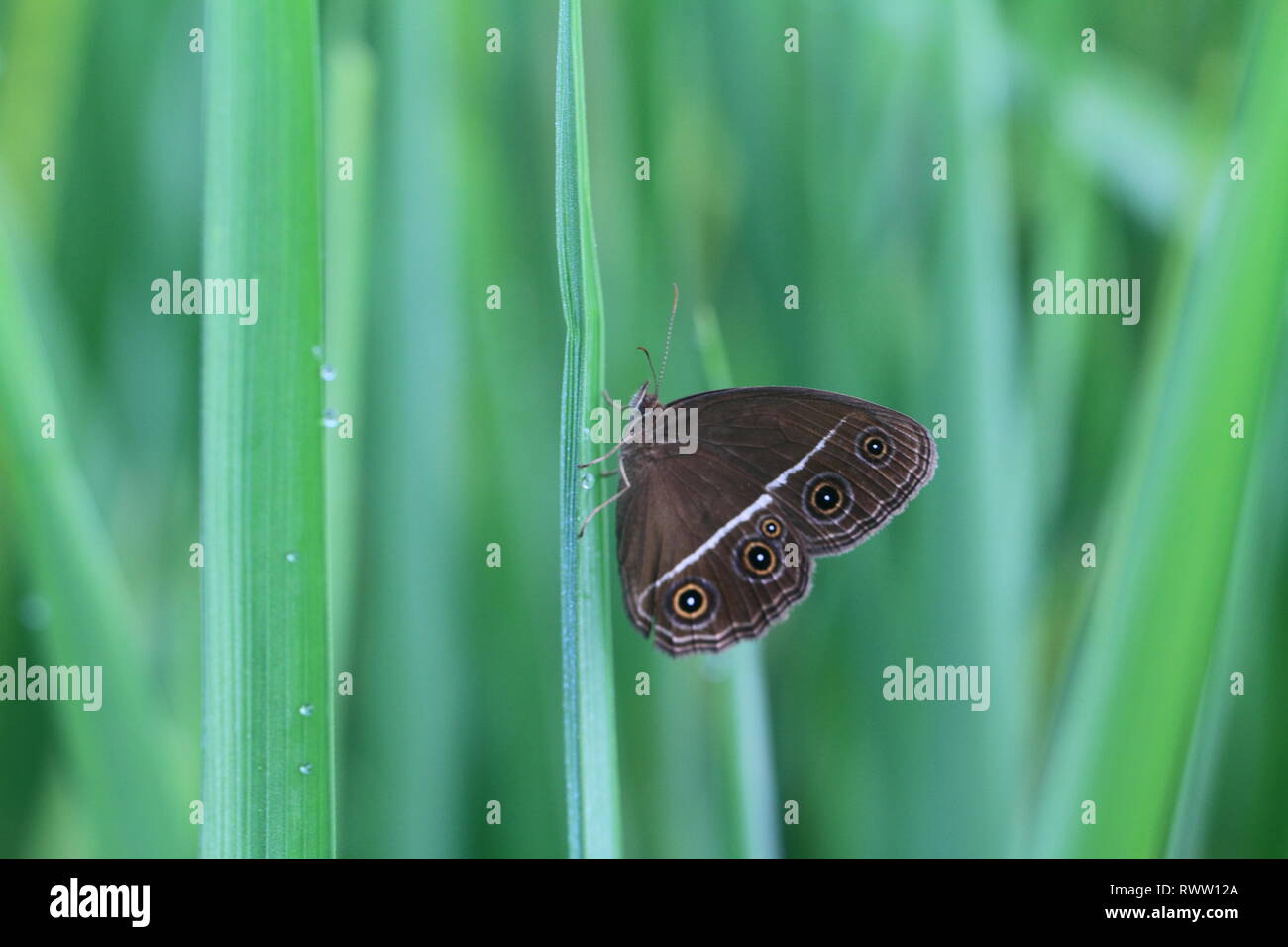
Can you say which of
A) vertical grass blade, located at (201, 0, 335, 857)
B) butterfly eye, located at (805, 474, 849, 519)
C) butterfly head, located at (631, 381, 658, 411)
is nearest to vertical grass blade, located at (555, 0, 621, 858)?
vertical grass blade, located at (201, 0, 335, 857)

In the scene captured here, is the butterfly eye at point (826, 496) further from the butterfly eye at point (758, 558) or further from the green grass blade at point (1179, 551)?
the green grass blade at point (1179, 551)

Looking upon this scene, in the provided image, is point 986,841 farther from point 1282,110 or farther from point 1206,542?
point 1282,110

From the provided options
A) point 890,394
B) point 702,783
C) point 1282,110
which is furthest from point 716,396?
point 1282,110

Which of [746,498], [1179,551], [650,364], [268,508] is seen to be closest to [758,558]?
[746,498]

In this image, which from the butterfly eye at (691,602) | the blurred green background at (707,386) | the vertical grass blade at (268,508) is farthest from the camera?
the butterfly eye at (691,602)

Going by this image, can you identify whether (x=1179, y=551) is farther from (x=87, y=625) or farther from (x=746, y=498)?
(x=87, y=625)

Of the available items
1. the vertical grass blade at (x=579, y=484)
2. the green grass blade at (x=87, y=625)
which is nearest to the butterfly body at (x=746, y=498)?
the vertical grass blade at (x=579, y=484)

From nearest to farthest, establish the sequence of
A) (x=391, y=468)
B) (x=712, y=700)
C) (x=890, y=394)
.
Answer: (x=391, y=468) → (x=712, y=700) → (x=890, y=394)
